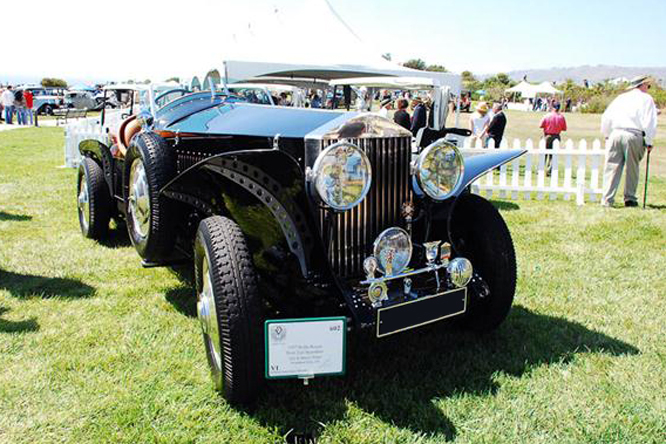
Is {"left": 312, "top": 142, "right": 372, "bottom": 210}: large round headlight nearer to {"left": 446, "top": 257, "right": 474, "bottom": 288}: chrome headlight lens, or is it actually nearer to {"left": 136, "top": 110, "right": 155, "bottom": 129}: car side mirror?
{"left": 446, "top": 257, "right": 474, "bottom": 288}: chrome headlight lens

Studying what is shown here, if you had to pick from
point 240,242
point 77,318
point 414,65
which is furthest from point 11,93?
point 414,65

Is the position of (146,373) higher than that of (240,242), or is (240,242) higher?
(240,242)

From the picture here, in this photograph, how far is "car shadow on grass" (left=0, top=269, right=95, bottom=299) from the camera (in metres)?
4.03

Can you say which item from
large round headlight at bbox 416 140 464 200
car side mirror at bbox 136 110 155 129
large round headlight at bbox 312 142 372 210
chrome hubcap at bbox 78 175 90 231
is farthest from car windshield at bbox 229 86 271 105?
large round headlight at bbox 312 142 372 210

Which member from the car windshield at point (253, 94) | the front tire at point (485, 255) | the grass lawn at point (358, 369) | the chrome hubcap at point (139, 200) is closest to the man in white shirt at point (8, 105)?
the grass lawn at point (358, 369)

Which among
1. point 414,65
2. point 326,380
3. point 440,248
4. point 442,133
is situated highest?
point 414,65

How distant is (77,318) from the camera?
143 inches

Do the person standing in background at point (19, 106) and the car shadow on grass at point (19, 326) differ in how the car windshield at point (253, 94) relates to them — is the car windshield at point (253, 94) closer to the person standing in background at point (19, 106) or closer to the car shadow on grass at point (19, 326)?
the car shadow on grass at point (19, 326)

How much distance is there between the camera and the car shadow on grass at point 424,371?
8.37ft

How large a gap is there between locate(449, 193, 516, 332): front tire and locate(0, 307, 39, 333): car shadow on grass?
276cm

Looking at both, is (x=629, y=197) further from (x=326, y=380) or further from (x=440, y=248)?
(x=326, y=380)

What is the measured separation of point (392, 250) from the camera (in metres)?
2.70

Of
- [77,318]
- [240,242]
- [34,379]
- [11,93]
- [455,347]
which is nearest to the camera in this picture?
[240,242]

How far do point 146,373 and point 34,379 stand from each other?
0.58 metres
